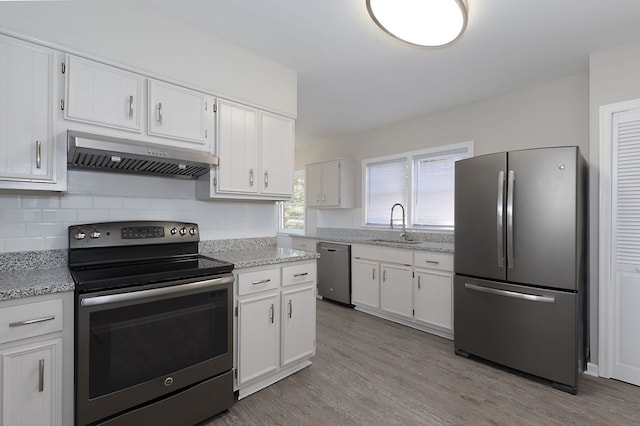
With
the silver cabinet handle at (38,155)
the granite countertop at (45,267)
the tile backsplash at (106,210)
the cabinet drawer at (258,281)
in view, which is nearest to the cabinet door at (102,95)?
the silver cabinet handle at (38,155)

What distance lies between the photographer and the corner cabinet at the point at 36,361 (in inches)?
52.9

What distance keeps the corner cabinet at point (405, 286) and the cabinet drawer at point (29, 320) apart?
9.91ft

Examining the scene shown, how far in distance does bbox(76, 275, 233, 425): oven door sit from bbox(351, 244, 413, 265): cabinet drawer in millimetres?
2186

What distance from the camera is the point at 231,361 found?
202 cm

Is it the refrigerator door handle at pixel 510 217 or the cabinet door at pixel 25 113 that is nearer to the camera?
the cabinet door at pixel 25 113

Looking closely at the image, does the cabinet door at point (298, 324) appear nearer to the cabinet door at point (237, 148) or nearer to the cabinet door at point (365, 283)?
the cabinet door at point (237, 148)

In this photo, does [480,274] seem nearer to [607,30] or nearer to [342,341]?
[342,341]

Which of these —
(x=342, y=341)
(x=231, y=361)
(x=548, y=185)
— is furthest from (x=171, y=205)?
(x=548, y=185)

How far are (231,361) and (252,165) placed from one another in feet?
4.75

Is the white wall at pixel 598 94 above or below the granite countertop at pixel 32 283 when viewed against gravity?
above

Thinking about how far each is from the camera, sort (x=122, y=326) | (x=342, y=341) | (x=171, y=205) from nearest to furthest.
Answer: (x=122, y=326) → (x=171, y=205) → (x=342, y=341)

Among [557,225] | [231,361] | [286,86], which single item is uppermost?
[286,86]

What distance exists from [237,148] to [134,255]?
1.05m

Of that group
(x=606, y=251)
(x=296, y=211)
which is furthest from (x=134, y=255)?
(x=296, y=211)
